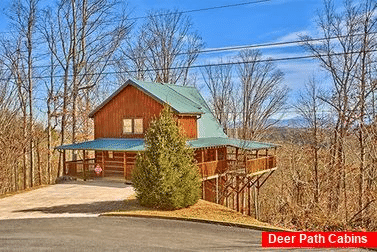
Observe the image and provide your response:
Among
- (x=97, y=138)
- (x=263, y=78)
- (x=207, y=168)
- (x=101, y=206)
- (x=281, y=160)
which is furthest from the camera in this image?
(x=263, y=78)

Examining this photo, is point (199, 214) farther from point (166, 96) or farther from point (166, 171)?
point (166, 96)

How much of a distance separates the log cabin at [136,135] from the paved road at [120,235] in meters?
9.56

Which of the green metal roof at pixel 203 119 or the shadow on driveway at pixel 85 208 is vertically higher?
the green metal roof at pixel 203 119

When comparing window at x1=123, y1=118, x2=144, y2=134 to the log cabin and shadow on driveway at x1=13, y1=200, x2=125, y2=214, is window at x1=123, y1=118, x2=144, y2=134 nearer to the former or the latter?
the log cabin

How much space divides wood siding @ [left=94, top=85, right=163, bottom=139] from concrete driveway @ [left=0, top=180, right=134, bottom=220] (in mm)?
5037

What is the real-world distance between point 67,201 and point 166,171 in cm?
587

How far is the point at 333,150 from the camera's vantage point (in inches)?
940

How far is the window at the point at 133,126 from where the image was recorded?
965 inches

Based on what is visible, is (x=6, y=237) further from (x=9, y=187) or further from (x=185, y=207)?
(x=9, y=187)

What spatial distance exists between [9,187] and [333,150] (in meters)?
29.4

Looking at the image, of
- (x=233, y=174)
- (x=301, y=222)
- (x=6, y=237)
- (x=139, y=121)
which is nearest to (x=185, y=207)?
(x=301, y=222)

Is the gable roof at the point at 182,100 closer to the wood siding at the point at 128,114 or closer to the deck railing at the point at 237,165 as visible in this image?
the wood siding at the point at 128,114

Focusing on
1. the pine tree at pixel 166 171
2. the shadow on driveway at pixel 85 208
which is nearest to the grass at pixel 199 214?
the pine tree at pixel 166 171

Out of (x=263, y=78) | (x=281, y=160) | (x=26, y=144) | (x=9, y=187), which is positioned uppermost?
(x=263, y=78)
